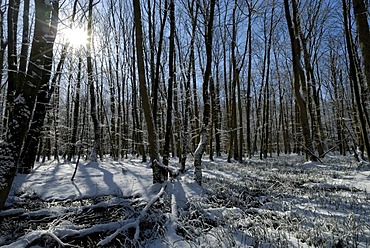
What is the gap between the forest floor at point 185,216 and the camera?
321cm

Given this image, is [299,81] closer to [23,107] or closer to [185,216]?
[185,216]

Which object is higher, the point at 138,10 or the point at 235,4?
the point at 235,4

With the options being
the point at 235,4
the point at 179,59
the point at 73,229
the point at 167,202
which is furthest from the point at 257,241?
the point at 235,4

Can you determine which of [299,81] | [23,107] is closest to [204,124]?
[23,107]

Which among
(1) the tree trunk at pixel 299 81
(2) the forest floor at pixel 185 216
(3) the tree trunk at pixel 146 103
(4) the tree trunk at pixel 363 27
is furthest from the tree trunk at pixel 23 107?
(1) the tree trunk at pixel 299 81

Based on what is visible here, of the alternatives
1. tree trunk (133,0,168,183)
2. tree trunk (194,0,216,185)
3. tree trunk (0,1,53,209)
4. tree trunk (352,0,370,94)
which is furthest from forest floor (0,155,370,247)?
tree trunk (352,0,370,94)

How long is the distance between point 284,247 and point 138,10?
708 cm

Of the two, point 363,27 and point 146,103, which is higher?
point 363,27

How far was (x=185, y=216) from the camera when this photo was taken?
14.5 feet

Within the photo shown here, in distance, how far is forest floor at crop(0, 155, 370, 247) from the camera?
321cm

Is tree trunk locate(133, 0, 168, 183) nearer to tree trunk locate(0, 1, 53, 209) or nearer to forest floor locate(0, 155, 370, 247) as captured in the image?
forest floor locate(0, 155, 370, 247)

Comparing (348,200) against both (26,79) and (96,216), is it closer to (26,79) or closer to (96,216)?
(96,216)

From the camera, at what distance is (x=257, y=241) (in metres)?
3.00

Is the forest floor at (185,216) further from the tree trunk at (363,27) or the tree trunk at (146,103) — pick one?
the tree trunk at (363,27)
